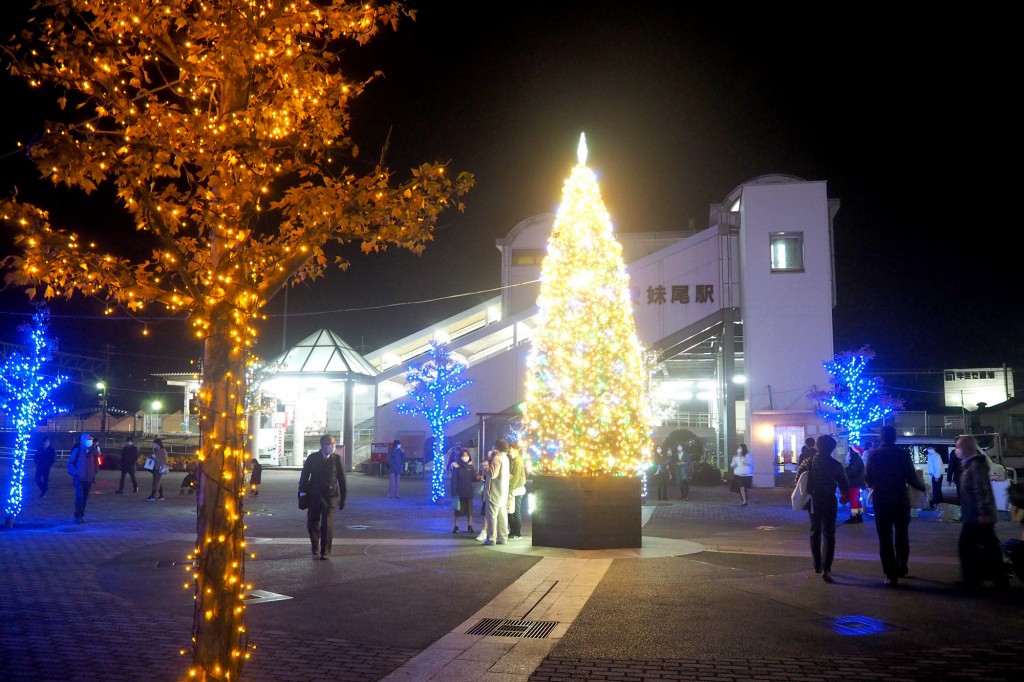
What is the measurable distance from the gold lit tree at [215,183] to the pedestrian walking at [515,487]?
27.1 ft

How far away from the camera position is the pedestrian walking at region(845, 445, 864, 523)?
611 inches

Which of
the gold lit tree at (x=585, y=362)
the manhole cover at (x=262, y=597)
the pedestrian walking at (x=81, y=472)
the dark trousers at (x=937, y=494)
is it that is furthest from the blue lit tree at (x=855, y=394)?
the manhole cover at (x=262, y=597)

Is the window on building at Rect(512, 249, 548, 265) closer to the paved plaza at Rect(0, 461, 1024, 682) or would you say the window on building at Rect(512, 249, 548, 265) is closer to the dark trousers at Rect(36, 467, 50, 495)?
the dark trousers at Rect(36, 467, 50, 495)

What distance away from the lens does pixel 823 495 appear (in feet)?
31.4

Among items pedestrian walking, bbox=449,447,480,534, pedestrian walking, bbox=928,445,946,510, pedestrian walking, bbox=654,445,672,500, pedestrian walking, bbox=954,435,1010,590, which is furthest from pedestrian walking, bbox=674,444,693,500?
pedestrian walking, bbox=954,435,1010,590

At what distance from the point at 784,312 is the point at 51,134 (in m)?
33.4

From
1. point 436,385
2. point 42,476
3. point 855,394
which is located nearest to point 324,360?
point 436,385

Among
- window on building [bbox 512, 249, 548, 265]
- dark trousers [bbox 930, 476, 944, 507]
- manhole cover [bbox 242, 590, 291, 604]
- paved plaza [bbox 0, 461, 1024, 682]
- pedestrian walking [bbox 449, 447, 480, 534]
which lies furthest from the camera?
window on building [bbox 512, 249, 548, 265]

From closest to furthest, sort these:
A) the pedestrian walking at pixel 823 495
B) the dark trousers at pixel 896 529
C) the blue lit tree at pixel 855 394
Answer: the dark trousers at pixel 896 529, the pedestrian walking at pixel 823 495, the blue lit tree at pixel 855 394

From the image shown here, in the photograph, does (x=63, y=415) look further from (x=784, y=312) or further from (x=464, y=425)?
(x=784, y=312)

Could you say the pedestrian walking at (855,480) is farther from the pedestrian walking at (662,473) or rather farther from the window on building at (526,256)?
the window on building at (526,256)

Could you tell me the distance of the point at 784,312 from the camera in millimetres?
34594

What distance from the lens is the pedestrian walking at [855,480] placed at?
15523 mm

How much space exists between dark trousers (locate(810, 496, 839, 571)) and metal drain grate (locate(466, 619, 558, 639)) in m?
3.84
